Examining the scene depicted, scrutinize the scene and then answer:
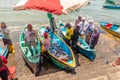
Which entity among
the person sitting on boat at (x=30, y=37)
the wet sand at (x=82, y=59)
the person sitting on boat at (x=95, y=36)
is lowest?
the wet sand at (x=82, y=59)

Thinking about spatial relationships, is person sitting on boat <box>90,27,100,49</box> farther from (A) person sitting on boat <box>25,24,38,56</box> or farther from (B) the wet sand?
(A) person sitting on boat <box>25,24,38,56</box>

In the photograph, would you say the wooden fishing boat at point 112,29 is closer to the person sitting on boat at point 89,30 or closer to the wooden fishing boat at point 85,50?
the person sitting on boat at point 89,30

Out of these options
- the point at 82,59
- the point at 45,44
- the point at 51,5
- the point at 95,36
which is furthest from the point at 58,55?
the point at 51,5

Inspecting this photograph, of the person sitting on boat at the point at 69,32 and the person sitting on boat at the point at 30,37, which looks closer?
the person sitting on boat at the point at 30,37

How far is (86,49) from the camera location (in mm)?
13438

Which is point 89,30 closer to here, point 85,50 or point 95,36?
point 95,36

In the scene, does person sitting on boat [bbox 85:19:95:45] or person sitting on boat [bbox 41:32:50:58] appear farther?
person sitting on boat [bbox 85:19:95:45]

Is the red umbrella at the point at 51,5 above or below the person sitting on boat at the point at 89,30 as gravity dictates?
above

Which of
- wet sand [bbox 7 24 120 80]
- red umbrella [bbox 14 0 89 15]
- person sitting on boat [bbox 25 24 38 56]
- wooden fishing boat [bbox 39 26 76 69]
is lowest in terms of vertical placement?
wet sand [bbox 7 24 120 80]

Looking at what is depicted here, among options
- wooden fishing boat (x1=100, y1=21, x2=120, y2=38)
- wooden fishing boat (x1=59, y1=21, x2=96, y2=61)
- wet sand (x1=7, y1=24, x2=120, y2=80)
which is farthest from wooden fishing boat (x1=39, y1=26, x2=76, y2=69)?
wooden fishing boat (x1=100, y1=21, x2=120, y2=38)

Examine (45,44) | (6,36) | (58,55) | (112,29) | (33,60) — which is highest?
(6,36)

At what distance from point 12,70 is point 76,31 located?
4812 mm

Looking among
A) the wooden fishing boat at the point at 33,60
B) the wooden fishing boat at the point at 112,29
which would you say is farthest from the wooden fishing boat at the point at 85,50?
the wooden fishing boat at the point at 112,29

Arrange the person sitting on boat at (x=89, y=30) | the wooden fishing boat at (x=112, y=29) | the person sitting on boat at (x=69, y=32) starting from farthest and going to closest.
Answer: the wooden fishing boat at (x=112, y=29), the person sitting on boat at (x=89, y=30), the person sitting on boat at (x=69, y=32)
